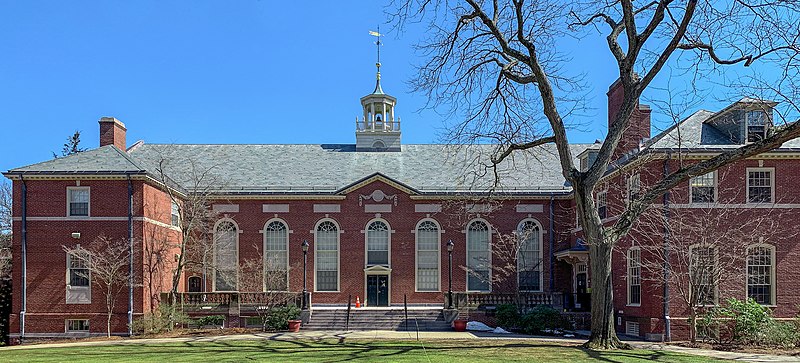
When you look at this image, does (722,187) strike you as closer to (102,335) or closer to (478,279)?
(478,279)

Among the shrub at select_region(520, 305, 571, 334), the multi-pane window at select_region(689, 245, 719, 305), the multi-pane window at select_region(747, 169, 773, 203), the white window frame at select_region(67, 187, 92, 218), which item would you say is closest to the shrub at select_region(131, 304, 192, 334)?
the white window frame at select_region(67, 187, 92, 218)

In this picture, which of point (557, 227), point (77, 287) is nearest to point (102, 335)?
point (77, 287)

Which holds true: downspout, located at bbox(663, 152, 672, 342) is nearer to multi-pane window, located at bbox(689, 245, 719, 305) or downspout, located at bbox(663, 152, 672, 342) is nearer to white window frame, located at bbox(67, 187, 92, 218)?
multi-pane window, located at bbox(689, 245, 719, 305)

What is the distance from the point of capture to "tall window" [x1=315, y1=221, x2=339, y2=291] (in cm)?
3900

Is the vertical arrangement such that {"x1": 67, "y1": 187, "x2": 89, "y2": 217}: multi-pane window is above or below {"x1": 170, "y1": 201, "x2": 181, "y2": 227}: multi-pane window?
above

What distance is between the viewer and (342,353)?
22062 mm

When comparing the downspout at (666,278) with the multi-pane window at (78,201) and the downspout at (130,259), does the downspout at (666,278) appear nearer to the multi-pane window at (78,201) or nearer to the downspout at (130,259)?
the downspout at (130,259)

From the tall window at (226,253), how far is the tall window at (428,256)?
28.9 feet

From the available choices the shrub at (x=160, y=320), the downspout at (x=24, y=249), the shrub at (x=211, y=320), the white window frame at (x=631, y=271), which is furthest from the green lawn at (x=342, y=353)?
the shrub at (x=211, y=320)

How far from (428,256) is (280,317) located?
9.28 metres

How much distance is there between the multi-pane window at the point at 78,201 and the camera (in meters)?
32.6

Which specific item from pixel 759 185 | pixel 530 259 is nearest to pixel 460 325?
pixel 530 259

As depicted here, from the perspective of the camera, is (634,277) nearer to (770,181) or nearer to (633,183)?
(633,183)

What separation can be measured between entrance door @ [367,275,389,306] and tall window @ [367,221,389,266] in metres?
0.78
